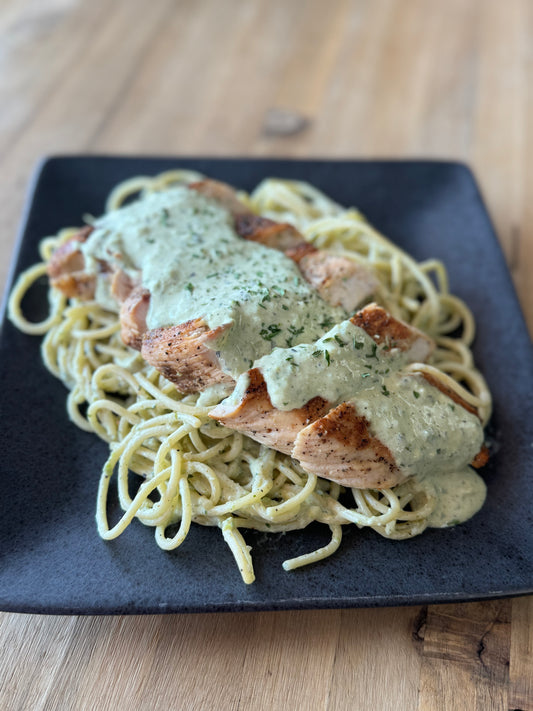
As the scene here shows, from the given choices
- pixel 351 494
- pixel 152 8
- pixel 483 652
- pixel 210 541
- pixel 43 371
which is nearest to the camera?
pixel 483 652

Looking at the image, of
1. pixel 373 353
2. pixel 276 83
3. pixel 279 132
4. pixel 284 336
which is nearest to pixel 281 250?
pixel 284 336

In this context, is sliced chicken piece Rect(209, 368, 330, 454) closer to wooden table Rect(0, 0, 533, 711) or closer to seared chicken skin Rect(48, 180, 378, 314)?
seared chicken skin Rect(48, 180, 378, 314)

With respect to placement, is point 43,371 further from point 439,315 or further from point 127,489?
point 439,315

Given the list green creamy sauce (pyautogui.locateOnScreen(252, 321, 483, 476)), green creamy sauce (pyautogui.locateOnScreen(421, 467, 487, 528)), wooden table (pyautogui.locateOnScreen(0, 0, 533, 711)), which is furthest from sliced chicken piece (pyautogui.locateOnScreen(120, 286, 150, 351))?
green creamy sauce (pyautogui.locateOnScreen(421, 467, 487, 528))

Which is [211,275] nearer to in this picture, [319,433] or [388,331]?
[388,331]

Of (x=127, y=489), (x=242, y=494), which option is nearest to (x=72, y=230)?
(x=127, y=489)
